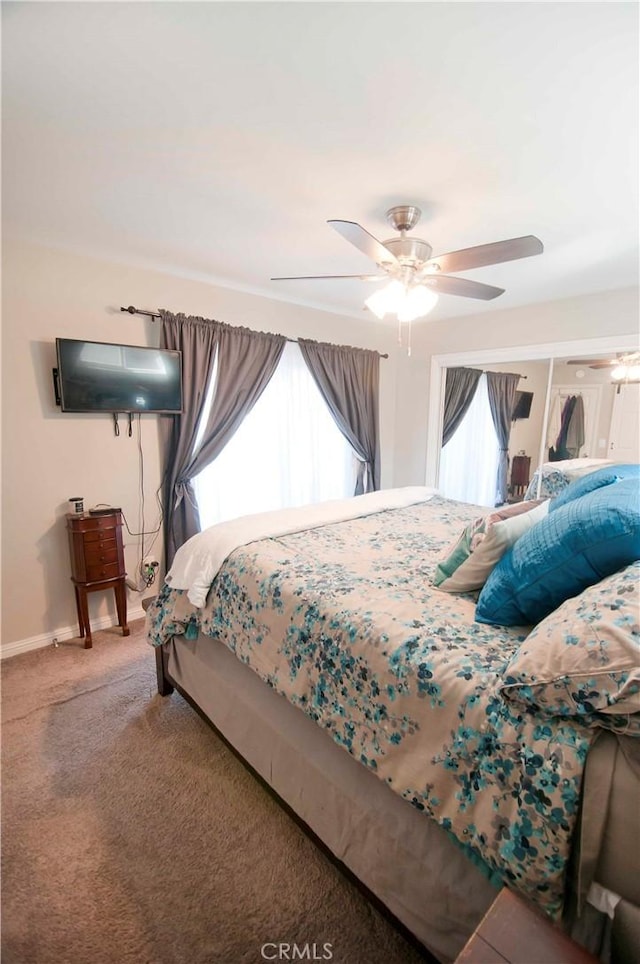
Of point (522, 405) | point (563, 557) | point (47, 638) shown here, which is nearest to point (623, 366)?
point (522, 405)

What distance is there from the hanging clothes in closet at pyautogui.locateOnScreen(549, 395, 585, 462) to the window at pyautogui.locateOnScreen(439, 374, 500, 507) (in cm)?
58

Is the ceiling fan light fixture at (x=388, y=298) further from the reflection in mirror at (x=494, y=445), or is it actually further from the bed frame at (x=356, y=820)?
the reflection in mirror at (x=494, y=445)

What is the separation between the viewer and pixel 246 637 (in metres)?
1.63

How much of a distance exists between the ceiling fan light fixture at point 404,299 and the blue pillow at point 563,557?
1209mm

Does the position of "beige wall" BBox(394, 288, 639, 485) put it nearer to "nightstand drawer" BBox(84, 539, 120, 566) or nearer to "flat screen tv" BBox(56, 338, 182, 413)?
"flat screen tv" BBox(56, 338, 182, 413)

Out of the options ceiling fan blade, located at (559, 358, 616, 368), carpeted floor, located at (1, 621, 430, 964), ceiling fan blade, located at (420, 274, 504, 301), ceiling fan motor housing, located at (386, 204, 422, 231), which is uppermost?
ceiling fan motor housing, located at (386, 204, 422, 231)

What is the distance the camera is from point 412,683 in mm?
1102

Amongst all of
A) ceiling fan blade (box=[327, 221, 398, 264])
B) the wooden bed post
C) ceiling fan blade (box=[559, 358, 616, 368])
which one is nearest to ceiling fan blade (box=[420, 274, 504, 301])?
ceiling fan blade (box=[327, 221, 398, 264])

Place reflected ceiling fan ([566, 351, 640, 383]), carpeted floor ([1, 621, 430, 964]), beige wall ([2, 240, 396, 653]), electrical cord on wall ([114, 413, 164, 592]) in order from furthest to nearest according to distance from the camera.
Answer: reflected ceiling fan ([566, 351, 640, 383]) → electrical cord on wall ([114, 413, 164, 592]) → beige wall ([2, 240, 396, 653]) → carpeted floor ([1, 621, 430, 964])

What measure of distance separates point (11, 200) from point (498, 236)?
2.54 m

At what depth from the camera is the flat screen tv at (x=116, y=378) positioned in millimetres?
2438

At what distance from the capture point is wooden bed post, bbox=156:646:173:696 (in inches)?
83.1

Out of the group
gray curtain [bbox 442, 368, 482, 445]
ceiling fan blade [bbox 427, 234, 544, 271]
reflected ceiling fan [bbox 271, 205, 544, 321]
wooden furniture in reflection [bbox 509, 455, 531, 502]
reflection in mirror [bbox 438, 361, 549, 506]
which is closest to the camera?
ceiling fan blade [bbox 427, 234, 544, 271]

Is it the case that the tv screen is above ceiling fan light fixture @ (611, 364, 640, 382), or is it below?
below
